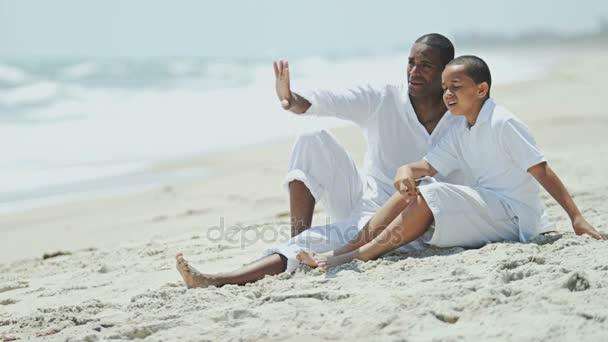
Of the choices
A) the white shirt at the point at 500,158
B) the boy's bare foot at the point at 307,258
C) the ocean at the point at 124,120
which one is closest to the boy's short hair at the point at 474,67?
the white shirt at the point at 500,158

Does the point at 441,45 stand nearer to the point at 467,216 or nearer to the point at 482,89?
the point at 482,89

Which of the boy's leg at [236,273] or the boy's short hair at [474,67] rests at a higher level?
the boy's short hair at [474,67]

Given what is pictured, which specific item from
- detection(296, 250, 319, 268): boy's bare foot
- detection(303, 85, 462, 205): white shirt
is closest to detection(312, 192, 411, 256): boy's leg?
detection(296, 250, 319, 268): boy's bare foot

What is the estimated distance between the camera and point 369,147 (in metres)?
4.12

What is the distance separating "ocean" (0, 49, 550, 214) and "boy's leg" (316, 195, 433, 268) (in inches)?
26.8

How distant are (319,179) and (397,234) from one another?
0.48 meters

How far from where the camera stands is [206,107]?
14.7 metres

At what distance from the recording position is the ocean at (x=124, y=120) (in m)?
8.08

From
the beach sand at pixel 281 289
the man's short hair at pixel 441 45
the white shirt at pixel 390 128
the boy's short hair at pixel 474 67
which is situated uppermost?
the man's short hair at pixel 441 45

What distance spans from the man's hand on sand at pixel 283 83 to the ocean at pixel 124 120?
36cm

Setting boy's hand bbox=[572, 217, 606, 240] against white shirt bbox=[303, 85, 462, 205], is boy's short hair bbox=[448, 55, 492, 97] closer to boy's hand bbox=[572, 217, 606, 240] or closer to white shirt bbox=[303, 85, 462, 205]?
white shirt bbox=[303, 85, 462, 205]

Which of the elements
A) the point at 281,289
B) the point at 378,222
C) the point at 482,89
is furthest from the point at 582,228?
the point at 281,289

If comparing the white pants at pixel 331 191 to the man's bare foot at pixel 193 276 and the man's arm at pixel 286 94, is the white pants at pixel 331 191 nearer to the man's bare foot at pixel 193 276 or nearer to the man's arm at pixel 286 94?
the man's arm at pixel 286 94

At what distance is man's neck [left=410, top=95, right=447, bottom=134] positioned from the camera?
3982 mm
